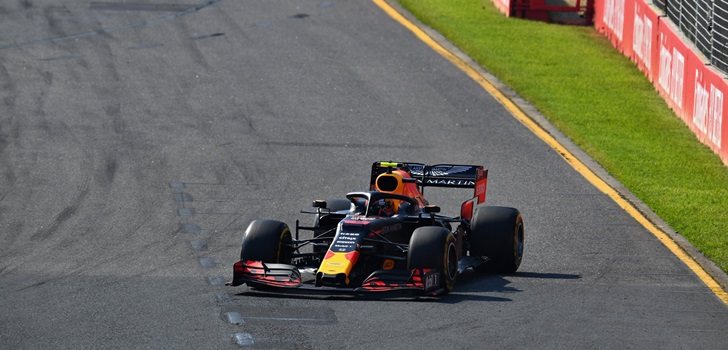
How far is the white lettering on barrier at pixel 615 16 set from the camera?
27953 mm

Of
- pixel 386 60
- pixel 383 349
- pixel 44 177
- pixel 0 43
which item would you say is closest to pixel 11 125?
pixel 44 177

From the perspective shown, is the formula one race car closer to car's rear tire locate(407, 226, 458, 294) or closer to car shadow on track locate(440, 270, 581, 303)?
car's rear tire locate(407, 226, 458, 294)

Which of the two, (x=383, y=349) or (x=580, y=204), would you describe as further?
(x=580, y=204)

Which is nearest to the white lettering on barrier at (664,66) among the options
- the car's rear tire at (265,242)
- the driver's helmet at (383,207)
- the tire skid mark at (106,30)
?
the tire skid mark at (106,30)

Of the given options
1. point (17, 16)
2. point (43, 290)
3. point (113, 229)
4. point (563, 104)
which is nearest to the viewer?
point (43, 290)

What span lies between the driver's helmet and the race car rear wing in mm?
688

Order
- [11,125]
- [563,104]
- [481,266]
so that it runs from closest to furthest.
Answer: [481,266] → [11,125] → [563,104]

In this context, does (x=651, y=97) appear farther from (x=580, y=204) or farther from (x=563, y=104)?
(x=580, y=204)

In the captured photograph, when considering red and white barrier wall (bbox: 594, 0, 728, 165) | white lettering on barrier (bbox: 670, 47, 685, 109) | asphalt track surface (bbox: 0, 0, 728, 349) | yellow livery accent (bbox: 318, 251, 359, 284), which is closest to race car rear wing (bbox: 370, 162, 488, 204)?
asphalt track surface (bbox: 0, 0, 728, 349)

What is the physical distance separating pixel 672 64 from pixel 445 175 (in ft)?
33.0

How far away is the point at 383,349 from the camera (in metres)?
11.2

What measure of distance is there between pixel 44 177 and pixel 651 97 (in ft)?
36.0

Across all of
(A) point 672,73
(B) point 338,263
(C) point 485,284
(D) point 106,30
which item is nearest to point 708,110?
(A) point 672,73

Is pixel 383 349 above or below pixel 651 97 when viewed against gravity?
above
